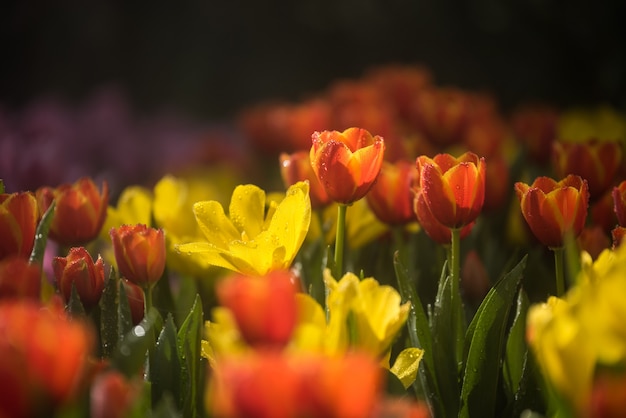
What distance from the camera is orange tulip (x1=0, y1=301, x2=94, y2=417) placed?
2.15 feet

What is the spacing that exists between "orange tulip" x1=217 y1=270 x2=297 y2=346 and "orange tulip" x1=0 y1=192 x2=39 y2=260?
0.41 m

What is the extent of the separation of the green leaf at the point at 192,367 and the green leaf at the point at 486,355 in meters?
0.29

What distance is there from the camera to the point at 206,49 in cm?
462

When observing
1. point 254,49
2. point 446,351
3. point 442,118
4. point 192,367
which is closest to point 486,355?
point 446,351

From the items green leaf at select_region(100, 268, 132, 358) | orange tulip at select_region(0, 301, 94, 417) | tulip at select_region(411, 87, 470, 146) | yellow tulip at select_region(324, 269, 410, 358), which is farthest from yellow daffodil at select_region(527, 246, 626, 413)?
tulip at select_region(411, 87, 470, 146)

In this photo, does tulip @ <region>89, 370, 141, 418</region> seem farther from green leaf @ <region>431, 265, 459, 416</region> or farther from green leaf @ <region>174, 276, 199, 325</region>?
green leaf @ <region>174, 276, 199, 325</region>

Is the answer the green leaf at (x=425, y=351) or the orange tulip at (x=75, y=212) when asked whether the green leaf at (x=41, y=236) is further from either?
the green leaf at (x=425, y=351)

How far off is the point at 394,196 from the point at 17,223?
1.73 ft

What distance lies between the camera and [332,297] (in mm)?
889

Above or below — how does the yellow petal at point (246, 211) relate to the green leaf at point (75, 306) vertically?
above

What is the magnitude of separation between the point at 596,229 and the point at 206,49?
360cm

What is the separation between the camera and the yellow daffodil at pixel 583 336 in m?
0.71

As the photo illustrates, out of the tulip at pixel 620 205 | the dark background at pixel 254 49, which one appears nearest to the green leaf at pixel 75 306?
the tulip at pixel 620 205

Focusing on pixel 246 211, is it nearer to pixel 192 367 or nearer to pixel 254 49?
pixel 192 367
